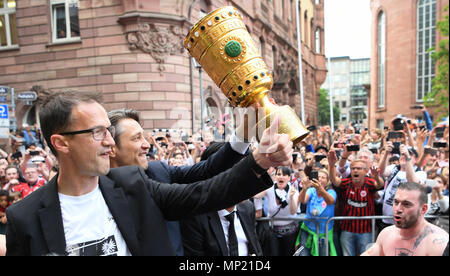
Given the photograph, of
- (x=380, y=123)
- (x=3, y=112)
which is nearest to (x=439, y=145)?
(x=380, y=123)

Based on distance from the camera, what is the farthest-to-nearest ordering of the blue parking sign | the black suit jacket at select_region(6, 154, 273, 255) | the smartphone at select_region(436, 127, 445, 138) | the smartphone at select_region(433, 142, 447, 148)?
the blue parking sign < the smartphone at select_region(436, 127, 445, 138) < the smartphone at select_region(433, 142, 447, 148) < the black suit jacket at select_region(6, 154, 273, 255)

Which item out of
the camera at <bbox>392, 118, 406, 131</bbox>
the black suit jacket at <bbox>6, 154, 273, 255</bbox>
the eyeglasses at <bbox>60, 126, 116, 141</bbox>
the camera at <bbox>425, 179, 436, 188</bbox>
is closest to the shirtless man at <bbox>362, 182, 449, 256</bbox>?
the camera at <bbox>425, 179, 436, 188</bbox>

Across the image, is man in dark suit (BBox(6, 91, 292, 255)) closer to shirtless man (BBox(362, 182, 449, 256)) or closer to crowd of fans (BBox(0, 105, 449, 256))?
shirtless man (BBox(362, 182, 449, 256))

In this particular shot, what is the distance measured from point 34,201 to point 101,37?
10035 millimetres

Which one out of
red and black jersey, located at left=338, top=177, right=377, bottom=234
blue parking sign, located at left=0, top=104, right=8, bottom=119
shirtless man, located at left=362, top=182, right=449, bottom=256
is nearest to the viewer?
shirtless man, located at left=362, top=182, right=449, bottom=256

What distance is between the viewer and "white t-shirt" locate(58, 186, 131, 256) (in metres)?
1.33

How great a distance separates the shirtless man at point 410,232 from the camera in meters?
2.70

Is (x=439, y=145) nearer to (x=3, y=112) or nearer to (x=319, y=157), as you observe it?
(x=319, y=157)

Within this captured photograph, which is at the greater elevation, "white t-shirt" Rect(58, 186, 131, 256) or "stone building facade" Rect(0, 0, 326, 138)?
"stone building facade" Rect(0, 0, 326, 138)

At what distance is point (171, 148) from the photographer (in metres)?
7.20

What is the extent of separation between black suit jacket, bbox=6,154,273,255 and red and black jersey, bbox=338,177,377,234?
12.2 ft
